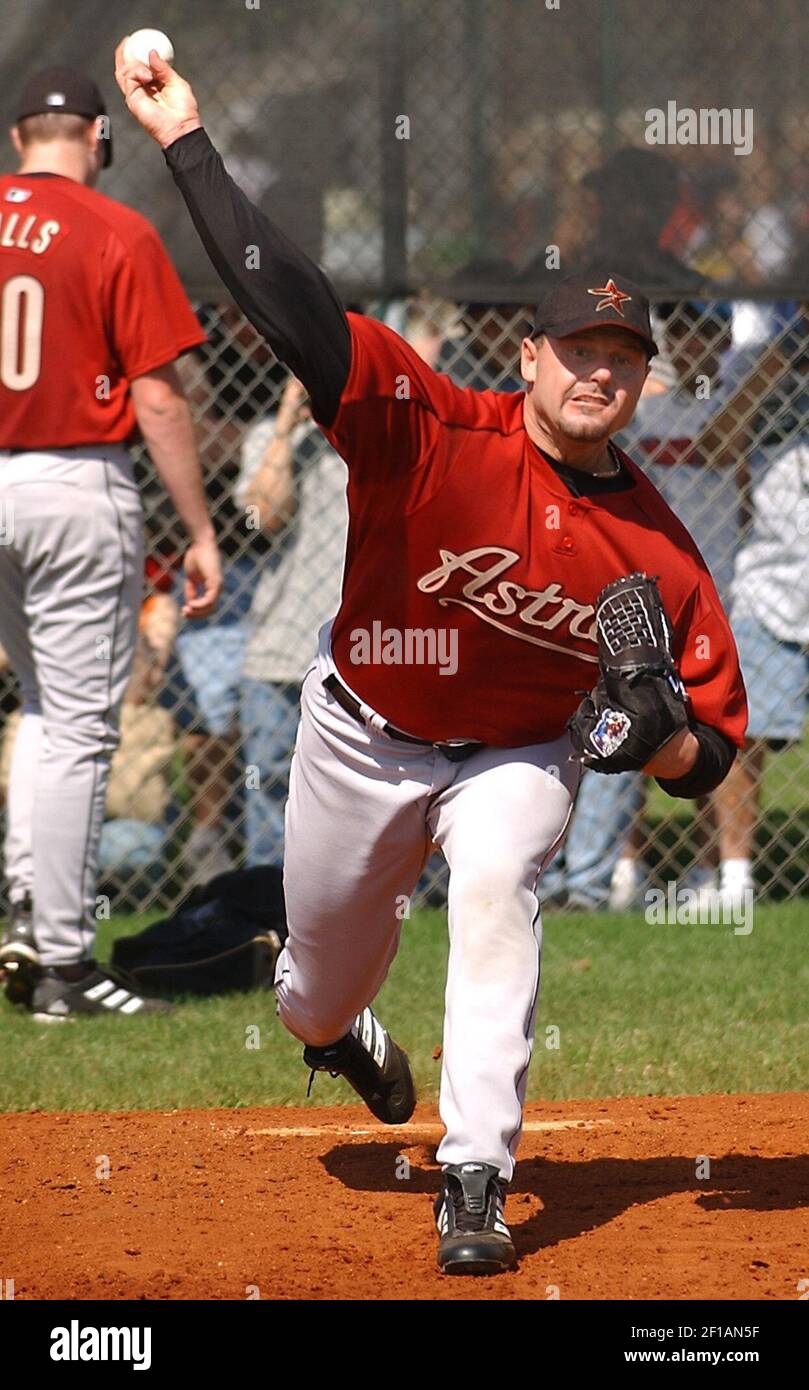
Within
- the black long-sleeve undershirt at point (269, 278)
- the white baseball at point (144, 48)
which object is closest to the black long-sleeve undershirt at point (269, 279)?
the black long-sleeve undershirt at point (269, 278)

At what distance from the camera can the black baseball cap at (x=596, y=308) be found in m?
3.57

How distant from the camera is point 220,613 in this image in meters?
7.36

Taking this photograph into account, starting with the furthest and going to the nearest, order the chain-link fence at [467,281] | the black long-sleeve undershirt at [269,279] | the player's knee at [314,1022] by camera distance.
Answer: the chain-link fence at [467,281], the player's knee at [314,1022], the black long-sleeve undershirt at [269,279]

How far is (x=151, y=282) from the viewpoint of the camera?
552 centimetres

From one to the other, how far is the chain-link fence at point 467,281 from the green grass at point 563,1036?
770 millimetres

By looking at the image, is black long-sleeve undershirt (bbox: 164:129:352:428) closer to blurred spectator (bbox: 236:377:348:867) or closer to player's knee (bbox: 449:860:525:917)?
player's knee (bbox: 449:860:525:917)

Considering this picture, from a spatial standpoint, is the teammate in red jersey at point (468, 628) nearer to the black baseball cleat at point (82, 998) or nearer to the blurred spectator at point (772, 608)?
the black baseball cleat at point (82, 998)

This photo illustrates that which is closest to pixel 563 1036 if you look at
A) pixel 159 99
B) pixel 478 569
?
pixel 478 569

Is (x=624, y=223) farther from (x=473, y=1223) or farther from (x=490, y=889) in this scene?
(x=473, y=1223)

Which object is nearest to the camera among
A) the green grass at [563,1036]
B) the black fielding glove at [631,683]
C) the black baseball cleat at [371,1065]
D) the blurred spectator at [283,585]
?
the black fielding glove at [631,683]

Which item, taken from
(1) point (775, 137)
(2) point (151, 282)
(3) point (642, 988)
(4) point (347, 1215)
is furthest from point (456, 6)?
(4) point (347, 1215)

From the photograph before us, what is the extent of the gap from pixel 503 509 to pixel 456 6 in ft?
12.4

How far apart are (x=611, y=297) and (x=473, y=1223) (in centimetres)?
169

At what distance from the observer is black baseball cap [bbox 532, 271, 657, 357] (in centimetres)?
357
